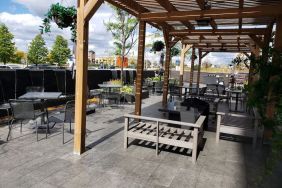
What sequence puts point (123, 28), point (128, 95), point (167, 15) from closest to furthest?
point (167, 15)
point (128, 95)
point (123, 28)

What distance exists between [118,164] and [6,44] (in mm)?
34608

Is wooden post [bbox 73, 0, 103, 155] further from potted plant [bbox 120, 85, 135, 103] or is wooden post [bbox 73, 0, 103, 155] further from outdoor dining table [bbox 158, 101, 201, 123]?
potted plant [bbox 120, 85, 135, 103]

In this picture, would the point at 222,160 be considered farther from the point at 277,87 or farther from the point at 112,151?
the point at 277,87

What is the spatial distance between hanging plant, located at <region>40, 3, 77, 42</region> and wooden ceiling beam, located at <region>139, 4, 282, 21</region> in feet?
7.56

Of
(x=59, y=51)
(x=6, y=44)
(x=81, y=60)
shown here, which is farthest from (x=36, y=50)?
(x=81, y=60)

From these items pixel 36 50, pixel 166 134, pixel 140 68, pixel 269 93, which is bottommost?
pixel 166 134

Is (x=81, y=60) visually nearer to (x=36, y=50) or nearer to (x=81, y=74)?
(x=81, y=74)

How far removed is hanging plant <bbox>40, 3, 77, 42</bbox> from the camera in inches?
165

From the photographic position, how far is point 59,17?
4.25m

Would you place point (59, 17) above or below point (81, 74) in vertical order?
above

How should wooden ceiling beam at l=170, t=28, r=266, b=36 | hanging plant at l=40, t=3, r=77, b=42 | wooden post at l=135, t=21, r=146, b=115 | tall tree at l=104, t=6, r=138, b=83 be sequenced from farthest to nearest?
tall tree at l=104, t=6, r=138, b=83 → wooden ceiling beam at l=170, t=28, r=266, b=36 → wooden post at l=135, t=21, r=146, b=115 → hanging plant at l=40, t=3, r=77, b=42

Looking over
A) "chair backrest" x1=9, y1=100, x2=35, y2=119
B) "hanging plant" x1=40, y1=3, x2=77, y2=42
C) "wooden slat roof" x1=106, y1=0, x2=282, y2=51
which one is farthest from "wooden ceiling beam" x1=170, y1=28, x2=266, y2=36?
"chair backrest" x1=9, y1=100, x2=35, y2=119

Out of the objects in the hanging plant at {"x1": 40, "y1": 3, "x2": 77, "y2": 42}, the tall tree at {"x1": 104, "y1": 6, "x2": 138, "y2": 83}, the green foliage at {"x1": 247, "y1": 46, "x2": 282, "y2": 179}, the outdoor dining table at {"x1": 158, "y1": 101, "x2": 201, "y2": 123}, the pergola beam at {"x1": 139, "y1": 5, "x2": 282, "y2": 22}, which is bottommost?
the outdoor dining table at {"x1": 158, "y1": 101, "x2": 201, "y2": 123}

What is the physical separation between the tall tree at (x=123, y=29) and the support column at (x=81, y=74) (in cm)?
871
